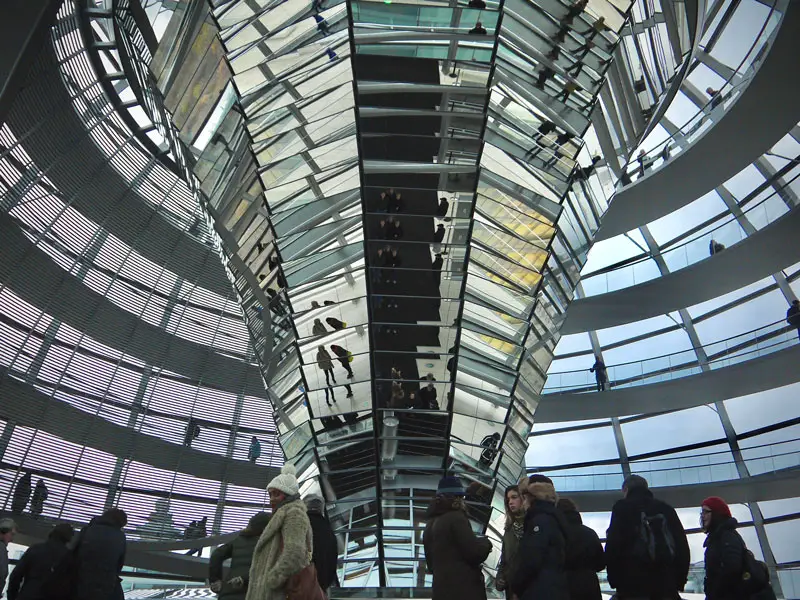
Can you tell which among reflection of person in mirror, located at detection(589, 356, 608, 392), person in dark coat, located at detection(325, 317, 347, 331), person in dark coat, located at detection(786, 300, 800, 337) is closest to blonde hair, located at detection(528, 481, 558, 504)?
person in dark coat, located at detection(325, 317, 347, 331)

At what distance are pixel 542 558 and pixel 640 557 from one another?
3.60 ft

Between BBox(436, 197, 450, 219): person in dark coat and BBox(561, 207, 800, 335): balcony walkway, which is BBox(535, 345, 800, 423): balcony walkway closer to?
BBox(561, 207, 800, 335): balcony walkway

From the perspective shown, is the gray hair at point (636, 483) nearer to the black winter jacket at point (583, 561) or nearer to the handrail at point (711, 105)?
the black winter jacket at point (583, 561)

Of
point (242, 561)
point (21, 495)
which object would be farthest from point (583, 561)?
point (21, 495)

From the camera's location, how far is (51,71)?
20812mm

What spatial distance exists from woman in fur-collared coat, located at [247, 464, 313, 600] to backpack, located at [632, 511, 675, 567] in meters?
2.40

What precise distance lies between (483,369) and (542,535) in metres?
9.91

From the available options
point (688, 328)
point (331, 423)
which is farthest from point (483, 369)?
point (688, 328)

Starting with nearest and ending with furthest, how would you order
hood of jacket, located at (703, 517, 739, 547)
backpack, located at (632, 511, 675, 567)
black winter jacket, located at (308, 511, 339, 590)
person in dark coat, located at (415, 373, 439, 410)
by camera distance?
backpack, located at (632, 511, 675, 567)
hood of jacket, located at (703, 517, 739, 547)
black winter jacket, located at (308, 511, 339, 590)
person in dark coat, located at (415, 373, 439, 410)

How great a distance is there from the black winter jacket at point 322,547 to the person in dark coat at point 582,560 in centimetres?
196

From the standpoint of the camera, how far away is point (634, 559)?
6195mm

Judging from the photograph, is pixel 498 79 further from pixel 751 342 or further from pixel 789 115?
pixel 751 342

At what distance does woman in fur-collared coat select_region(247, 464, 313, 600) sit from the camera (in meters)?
5.28

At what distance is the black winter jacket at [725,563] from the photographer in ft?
21.1
